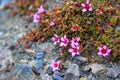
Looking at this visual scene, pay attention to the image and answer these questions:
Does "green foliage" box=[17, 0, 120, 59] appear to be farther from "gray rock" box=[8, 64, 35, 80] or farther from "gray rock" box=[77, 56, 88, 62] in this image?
"gray rock" box=[8, 64, 35, 80]

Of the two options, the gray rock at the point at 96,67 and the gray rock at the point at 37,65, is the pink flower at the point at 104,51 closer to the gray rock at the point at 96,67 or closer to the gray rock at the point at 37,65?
the gray rock at the point at 96,67

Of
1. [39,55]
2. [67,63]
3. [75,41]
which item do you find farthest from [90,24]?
[39,55]

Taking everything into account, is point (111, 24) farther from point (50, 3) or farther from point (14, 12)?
point (14, 12)

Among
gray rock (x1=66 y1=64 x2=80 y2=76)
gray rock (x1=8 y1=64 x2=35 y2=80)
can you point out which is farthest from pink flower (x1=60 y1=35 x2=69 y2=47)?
gray rock (x1=8 y1=64 x2=35 y2=80)

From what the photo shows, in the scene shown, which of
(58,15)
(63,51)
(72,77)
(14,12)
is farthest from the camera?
(14,12)

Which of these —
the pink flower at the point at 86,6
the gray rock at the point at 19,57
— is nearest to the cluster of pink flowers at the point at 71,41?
the pink flower at the point at 86,6

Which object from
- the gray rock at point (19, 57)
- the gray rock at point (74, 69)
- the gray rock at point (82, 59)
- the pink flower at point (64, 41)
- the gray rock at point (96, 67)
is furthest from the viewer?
the gray rock at point (19, 57)

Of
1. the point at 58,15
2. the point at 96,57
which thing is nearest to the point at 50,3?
the point at 58,15
